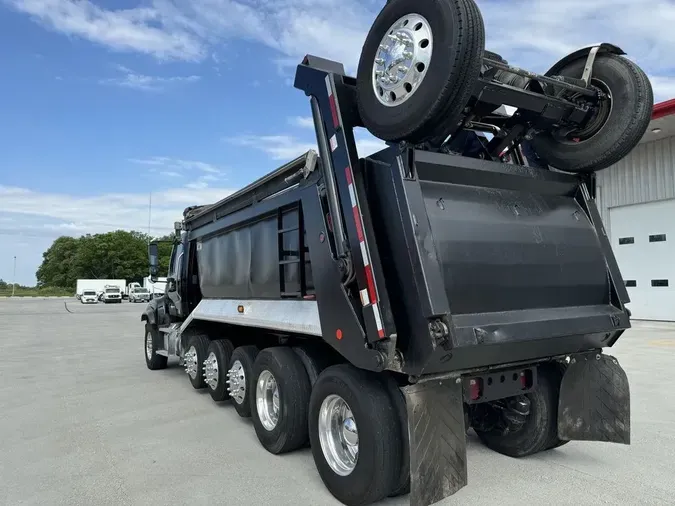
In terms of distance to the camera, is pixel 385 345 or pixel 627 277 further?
pixel 627 277

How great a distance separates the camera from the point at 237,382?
19.2ft

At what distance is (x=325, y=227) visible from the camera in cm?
401

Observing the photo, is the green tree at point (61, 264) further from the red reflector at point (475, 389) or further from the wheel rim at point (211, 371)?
the red reflector at point (475, 389)

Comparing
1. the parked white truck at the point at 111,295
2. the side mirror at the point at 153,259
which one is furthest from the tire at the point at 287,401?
the parked white truck at the point at 111,295

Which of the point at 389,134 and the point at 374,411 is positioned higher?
the point at 389,134

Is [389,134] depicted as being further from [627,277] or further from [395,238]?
[627,277]

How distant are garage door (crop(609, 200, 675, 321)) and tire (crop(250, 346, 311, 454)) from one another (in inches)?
558

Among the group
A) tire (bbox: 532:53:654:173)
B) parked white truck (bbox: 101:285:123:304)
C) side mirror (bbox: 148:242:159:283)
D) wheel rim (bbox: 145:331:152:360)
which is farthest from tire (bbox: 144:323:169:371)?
parked white truck (bbox: 101:285:123:304)

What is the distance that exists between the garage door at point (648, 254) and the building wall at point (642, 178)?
271 millimetres

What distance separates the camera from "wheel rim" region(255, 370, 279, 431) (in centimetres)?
498

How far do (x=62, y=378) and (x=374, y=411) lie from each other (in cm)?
748

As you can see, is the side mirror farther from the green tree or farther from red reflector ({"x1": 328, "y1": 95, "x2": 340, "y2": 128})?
the green tree

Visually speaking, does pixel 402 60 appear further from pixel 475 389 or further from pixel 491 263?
pixel 475 389

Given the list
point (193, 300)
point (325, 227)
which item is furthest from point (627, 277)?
point (325, 227)
